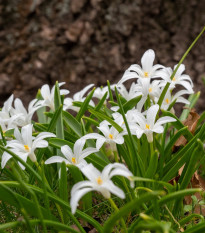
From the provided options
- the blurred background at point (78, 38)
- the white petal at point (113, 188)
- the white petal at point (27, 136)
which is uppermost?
the blurred background at point (78, 38)

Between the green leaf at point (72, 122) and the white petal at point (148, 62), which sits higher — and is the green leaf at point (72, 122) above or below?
below

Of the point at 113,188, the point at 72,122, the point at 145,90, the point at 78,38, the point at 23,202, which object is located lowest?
the point at 23,202

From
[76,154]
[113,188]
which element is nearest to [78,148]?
[76,154]

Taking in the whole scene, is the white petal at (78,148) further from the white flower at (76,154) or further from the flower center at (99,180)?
the flower center at (99,180)

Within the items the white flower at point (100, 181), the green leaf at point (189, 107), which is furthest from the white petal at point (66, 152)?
the green leaf at point (189, 107)

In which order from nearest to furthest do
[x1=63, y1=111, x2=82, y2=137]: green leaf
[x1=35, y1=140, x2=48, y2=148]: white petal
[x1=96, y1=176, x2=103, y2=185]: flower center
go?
[x1=96, y1=176, x2=103, y2=185]: flower center → [x1=35, y1=140, x2=48, y2=148]: white petal → [x1=63, y1=111, x2=82, y2=137]: green leaf

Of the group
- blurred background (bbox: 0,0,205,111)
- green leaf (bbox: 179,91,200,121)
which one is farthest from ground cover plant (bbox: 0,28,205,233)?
blurred background (bbox: 0,0,205,111)

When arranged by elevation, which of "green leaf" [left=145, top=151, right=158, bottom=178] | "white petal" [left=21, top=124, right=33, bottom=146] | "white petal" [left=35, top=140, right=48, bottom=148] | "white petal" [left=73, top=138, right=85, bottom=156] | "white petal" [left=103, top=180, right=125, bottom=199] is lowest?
"green leaf" [left=145, top=151, right=158, bottom=178]

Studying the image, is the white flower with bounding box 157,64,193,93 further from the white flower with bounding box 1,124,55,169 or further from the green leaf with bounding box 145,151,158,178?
the white flower with bounding box 1,124,55,169

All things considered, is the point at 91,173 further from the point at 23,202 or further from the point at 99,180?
the point at 23,202

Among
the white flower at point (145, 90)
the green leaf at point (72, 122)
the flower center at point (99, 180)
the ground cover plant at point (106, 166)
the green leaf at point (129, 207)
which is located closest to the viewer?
the green leaf at point (129, 207)
